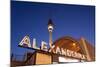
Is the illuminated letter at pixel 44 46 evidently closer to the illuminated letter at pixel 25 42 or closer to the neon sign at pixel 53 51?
the neon sign at pixel 53 51

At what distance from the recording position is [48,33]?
168 centimetres

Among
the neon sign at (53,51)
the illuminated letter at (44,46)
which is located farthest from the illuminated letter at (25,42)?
the illuminated letter at (44,46)

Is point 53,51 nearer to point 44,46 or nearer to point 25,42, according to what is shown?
point 44,46

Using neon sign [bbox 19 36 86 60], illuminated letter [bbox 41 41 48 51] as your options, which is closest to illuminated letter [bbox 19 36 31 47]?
neon sign [bbox 19 36 86 60]

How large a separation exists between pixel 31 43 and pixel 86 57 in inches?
22.7

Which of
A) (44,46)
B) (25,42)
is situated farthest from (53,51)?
(25,42)

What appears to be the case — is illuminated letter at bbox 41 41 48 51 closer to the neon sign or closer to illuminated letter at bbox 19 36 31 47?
the neon sign

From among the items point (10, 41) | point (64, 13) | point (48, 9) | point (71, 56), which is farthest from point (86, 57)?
point (10, 41)

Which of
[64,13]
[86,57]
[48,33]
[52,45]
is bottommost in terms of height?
[86,57]

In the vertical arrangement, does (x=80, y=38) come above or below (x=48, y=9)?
below
